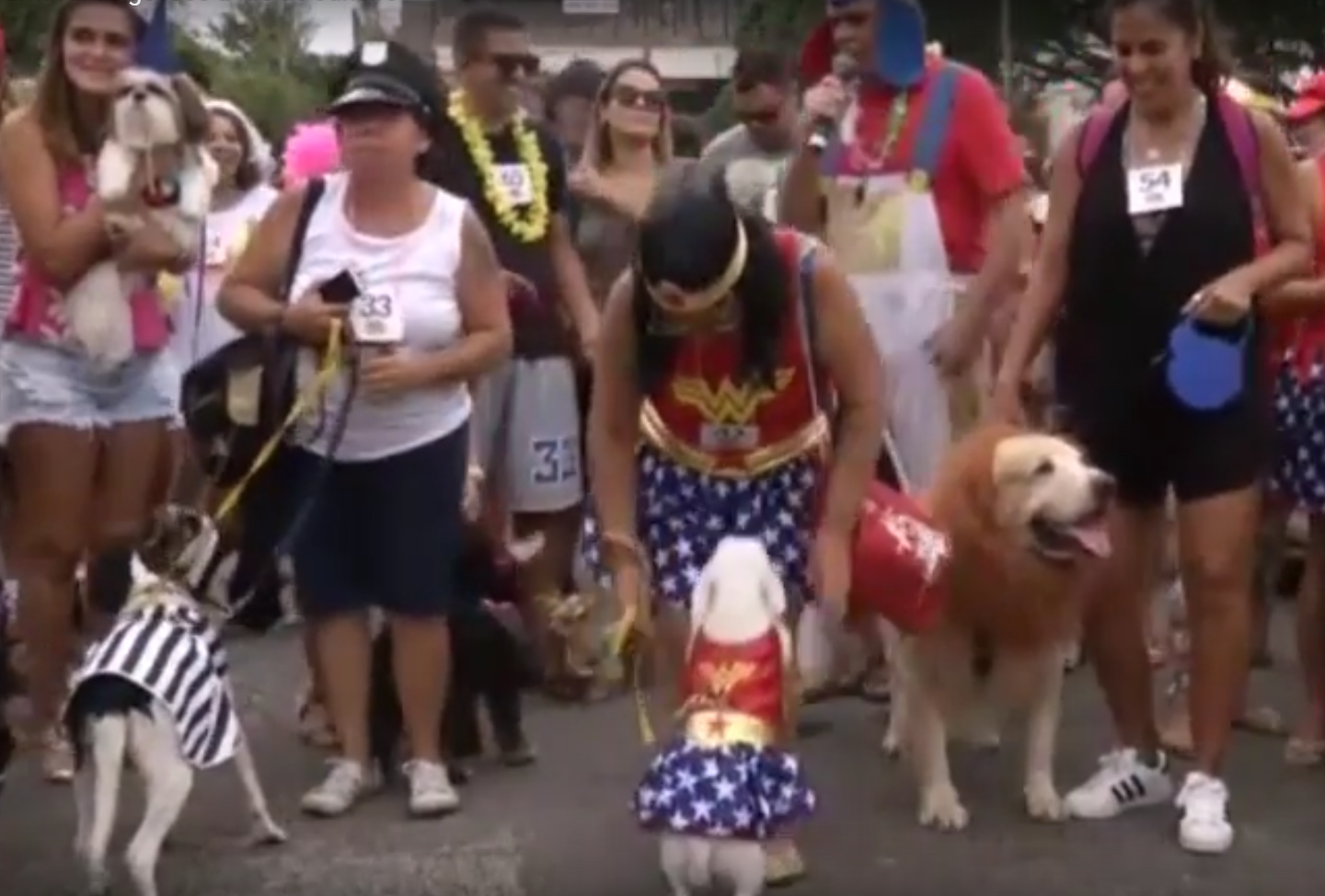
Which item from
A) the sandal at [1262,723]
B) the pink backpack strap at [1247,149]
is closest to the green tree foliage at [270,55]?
the sandal at [1262,723]

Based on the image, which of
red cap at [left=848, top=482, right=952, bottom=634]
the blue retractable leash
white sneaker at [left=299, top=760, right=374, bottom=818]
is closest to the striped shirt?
white sneaker at [left=299, top=760, right=374, bottom=818]

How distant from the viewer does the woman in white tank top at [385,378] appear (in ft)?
19.4

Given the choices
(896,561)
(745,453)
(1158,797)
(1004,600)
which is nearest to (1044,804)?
(1158,797)

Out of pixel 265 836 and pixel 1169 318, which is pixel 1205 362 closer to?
pixel 1169 318

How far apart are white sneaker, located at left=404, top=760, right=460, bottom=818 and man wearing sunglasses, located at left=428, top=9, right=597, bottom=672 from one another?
3.77ft

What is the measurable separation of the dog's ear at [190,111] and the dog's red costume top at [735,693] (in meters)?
1.99

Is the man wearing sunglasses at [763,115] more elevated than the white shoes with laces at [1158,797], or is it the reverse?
the man wearing sunglasses at [763,115]

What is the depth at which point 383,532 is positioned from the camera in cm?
609

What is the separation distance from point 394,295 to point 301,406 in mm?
359

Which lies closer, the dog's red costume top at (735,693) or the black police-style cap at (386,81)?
the dog's red costume top at (735,693)

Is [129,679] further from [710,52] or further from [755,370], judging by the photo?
[710,52]

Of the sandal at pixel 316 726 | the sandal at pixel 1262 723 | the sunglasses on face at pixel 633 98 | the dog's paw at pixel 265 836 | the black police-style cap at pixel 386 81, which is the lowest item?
the sandal at pixel 1262 723

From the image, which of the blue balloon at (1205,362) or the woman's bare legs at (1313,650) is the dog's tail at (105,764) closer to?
the blue balloon at (1205,362)

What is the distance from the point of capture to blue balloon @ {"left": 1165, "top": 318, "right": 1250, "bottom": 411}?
5641 mm
